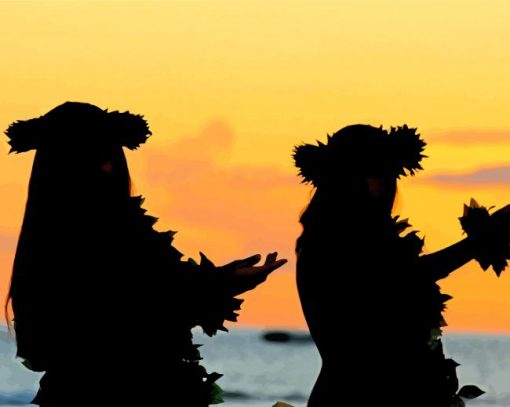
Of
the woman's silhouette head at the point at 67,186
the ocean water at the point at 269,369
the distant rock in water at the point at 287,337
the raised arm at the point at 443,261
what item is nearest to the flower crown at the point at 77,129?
the woman's silhouette head at the point at 67,186

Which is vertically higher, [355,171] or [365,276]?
[355,171]

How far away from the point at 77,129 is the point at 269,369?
23323 millimetres

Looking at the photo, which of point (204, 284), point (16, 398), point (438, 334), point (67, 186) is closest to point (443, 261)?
point (438, 334)

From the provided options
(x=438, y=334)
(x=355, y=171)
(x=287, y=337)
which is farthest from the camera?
(x=287, y=337)

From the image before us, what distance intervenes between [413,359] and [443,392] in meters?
0.33

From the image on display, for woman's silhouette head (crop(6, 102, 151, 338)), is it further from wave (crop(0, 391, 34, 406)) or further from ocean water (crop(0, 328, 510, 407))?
wave (crop(0, 391, 34, 406))

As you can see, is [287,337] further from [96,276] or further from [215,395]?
[96,276]

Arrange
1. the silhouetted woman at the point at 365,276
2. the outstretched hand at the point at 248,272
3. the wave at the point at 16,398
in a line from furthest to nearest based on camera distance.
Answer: the wave at the point at 16,398, the silhouetted woman at the point at 365,276, the outstretched hand at the point at 248,272

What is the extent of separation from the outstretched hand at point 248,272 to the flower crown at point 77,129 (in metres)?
0.71

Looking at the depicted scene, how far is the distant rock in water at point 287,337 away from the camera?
109 feet

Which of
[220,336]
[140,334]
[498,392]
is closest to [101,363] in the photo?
[140,334]

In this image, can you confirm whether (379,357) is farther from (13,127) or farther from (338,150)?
(13,127)

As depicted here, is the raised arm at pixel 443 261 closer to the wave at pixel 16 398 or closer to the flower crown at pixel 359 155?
the flower crown at pixel 359 155

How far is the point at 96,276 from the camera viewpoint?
6.47 m
